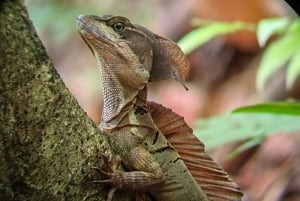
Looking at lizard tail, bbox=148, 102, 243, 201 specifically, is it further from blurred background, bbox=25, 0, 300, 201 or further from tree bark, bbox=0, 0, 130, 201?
blurred background, bbox=25, 0, 300, 201

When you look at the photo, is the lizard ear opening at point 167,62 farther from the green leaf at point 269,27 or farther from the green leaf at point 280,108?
the green leaf at point 269,27

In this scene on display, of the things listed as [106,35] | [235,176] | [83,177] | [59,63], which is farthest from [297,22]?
[59,63]

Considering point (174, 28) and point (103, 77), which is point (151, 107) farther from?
point (174, 28)

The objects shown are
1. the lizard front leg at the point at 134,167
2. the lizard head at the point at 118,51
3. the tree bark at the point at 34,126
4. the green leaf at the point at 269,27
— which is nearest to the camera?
the tree bark at the point at 34,126

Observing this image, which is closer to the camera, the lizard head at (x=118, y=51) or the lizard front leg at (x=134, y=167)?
the lizard front leg at (x=134, y=167)

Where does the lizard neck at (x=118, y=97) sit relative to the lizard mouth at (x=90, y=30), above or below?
below

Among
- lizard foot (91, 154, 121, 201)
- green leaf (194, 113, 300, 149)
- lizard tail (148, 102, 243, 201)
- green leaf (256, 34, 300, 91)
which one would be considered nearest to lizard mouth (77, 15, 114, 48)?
lizard tail (148, 102, 243, 201)

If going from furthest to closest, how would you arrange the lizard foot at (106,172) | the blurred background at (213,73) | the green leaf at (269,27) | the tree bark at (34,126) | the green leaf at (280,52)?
the blurred background at (213,73) < the green leaf at (269,27) < the green leaf at (280,52) < the lizard foot at (106,172) < the tree bark at (34,126)

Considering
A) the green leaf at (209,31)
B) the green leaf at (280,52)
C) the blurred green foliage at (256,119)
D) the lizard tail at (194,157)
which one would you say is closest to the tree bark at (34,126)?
the lizard tail at (194,157)
